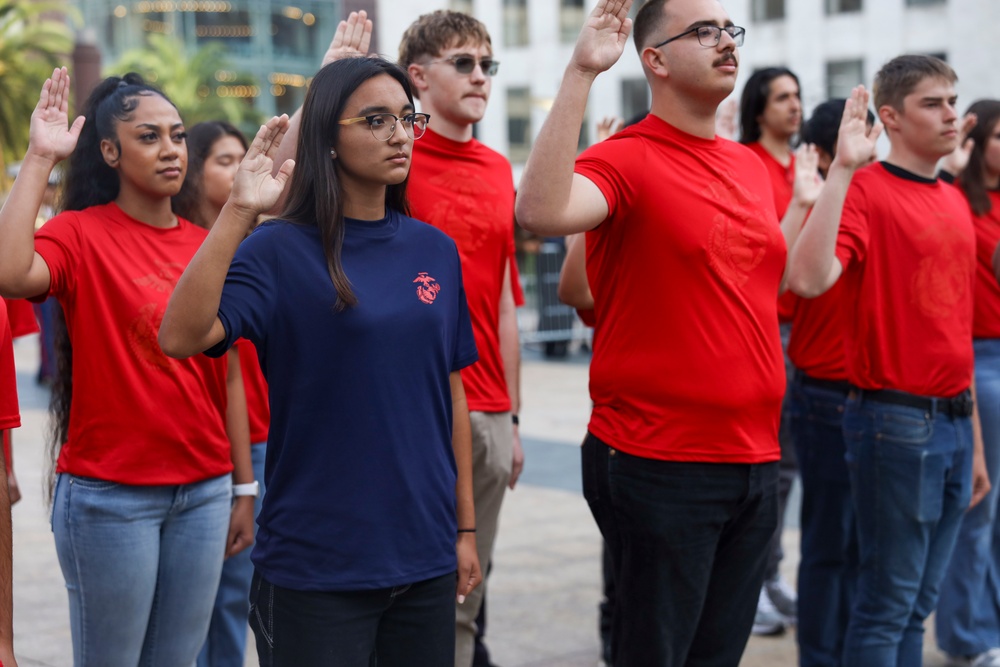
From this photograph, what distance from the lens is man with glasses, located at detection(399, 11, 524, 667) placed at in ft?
14.5

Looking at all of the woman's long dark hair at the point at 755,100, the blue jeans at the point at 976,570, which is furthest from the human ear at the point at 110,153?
the blue jeans at the point at 976,570

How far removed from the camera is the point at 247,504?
4090 millimetres

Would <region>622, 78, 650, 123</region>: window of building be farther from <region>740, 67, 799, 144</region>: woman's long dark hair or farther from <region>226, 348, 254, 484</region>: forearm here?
<region>226, 348, 254, 484</region>: forearm

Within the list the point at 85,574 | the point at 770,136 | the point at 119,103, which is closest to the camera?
the point at 85,574

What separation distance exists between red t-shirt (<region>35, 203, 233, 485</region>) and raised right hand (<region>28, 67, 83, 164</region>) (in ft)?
0.93

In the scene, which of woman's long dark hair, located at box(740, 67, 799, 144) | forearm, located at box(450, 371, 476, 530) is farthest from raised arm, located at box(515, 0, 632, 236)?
woman's long dark hair, located at box(740, 67, 799, 144)

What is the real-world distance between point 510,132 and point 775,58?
912cm

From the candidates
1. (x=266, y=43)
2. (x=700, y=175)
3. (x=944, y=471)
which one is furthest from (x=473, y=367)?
(x=266, y=43)

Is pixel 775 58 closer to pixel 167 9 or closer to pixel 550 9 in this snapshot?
pixel 550 9

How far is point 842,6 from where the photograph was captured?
103 ft

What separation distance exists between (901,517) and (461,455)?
1847 mm

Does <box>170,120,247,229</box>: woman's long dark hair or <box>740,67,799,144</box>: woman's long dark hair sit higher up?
<box>740,67,799,144</box>: woman's long dark hair

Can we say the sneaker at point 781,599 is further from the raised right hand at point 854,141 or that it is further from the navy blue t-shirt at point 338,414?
the navy blue t-shirt at point 338,414

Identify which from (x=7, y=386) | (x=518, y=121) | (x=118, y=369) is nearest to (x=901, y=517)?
(x=118, y=369)
